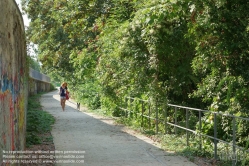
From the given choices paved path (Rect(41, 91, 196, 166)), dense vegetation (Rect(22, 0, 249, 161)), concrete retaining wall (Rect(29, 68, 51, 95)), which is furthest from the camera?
concrete retaining wall (Rect(29, 68, 51, 95))

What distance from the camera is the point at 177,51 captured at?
10.8 metres

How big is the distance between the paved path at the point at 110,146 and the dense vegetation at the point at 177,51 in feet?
4.42

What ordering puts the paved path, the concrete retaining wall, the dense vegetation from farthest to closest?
the concrete retaining wall, the paved path, the dense vegetation

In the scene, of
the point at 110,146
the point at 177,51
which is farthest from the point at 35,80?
the point at 177,51

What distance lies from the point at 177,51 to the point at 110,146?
9.56 ft

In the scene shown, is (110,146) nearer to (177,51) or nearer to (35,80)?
(177,51)

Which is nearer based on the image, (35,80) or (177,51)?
(177,51)

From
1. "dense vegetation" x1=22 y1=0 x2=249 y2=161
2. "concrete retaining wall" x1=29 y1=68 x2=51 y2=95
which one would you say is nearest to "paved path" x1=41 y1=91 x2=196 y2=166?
"dense vegetation" x1=22 y1=0 x2=249 y2=161

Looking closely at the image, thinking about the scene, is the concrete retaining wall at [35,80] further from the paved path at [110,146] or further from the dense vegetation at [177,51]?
the paved path at [110,146]

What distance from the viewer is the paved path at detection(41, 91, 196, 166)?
8906 mm

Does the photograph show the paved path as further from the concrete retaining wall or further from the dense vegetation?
the concrete retaining wall

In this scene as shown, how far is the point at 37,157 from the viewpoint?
30.2ft

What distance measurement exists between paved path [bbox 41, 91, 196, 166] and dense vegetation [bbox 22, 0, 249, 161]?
135cm

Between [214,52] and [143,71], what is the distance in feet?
9.24
